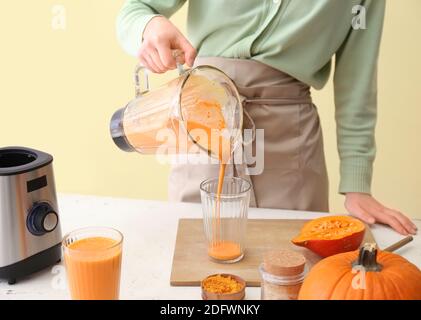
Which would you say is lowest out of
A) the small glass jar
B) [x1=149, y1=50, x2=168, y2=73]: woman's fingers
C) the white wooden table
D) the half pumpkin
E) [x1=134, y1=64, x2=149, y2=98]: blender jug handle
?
the white wooden table

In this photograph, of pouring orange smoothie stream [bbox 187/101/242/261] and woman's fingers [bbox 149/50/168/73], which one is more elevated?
woman's fingers [bbox 149/50/168/73]

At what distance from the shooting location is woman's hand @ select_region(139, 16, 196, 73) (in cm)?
102

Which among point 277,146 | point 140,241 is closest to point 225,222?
point 140,241

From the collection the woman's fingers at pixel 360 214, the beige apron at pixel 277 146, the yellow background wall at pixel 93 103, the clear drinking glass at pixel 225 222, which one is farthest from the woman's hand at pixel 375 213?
the yellow background wall at pixel 93 103

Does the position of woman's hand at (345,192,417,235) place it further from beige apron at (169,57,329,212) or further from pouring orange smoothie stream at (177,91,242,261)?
pouring orange smoothie stream at (177,91,242,261)

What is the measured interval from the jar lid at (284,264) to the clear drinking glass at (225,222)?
0.20 m

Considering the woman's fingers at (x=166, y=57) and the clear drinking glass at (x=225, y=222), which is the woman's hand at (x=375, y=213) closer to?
the clear drinking glass at (x=225, y=222)

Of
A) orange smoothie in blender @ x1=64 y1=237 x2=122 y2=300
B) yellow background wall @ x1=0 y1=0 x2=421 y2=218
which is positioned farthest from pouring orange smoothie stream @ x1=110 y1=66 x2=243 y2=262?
yellow background wall @ x1=0 y1=0 x2=421 y2=218

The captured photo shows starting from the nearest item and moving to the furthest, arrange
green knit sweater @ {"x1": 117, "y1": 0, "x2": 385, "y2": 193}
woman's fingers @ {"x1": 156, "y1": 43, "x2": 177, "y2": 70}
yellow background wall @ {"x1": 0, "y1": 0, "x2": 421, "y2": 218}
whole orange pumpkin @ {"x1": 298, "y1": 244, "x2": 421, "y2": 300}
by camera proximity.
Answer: whole orange pumpkin @ {"x1": 298, "y1": 244, "x2": 421, "y2": 300} → woman's fingers @ {"x1": 156, "y1": 43, "x2": 177, "y2": 70} → green knit sweater @ {"x1": 117, "y1": 0, "x2": 385, "y2": 193} → yellow background wall @ {"x1": 0, "y1": 0, "x2": 421, "y2": 218}

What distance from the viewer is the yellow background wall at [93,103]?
81.7 inches

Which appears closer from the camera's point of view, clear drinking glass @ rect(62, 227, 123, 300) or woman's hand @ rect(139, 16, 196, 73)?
clear drinking glass @ rect(62, 227, 123, 300)

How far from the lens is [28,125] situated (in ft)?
7.96

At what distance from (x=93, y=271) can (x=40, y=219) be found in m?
0.15

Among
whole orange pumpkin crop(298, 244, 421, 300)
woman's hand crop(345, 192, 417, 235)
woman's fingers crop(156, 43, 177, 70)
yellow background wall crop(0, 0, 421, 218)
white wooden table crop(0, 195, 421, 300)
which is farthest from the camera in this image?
yellow background wall crop(0, 0, 421, 218)
